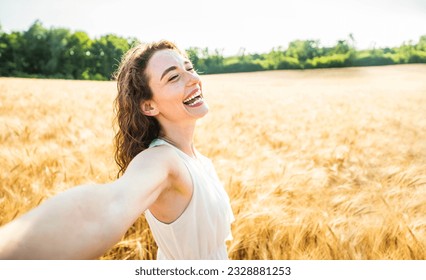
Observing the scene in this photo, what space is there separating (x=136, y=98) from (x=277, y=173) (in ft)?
1.94

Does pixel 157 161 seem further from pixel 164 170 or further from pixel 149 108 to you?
pixel 149 108

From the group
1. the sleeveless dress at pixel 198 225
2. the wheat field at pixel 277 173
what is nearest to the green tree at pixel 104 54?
the wheat field at pixel 277 173

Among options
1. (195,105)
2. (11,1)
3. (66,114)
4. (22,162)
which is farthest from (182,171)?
(66,114)

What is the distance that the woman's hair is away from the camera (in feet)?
2.31

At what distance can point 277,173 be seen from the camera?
1157mm

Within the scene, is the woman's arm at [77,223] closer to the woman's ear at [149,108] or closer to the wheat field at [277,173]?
the woman's ear at [149,108]

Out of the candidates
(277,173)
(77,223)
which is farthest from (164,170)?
(277,173)

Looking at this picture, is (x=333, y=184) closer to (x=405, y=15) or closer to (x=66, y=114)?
(x=405, y=15)

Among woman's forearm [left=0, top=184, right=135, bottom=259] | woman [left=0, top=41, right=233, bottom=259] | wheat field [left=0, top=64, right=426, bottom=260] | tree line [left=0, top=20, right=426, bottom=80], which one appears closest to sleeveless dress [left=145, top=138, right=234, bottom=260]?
woman [left=0, top=41, right=233, bottom=259]

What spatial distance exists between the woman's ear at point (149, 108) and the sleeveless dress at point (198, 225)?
0.05 metres

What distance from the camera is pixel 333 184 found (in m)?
1.25

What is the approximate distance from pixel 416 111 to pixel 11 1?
2.27 m

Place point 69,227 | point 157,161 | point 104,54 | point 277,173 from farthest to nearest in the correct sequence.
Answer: point 104,54, point 277,173, point 157,161, point 69,227

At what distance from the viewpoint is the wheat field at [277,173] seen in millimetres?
864
